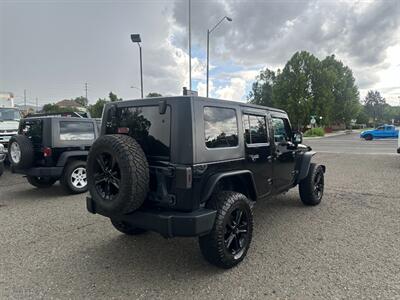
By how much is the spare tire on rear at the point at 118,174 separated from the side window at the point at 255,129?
1.48 metres

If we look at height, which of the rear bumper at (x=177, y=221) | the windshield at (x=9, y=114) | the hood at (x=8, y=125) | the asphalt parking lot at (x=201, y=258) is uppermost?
the windshield at (x=9, y=114)

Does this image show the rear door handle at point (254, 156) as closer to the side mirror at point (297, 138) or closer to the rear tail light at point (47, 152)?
the side mirror at point (297, 138)

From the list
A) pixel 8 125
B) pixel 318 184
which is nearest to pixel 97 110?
pixel 8 125

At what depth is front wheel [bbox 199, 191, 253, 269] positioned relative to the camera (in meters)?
3.01

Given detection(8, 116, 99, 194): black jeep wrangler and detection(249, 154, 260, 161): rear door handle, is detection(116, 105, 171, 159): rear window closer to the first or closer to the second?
detection(249, 154, 260, 161): rear door handle

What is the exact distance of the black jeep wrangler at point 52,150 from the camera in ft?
20.2

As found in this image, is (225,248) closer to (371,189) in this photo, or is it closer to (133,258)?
(133,258)

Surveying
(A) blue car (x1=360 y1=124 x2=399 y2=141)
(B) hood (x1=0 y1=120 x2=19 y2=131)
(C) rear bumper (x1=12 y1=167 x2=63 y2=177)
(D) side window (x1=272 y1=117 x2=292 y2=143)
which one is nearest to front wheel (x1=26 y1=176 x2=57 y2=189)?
(C) rear bumper (x1=12 y1=167 x2=63 y2=177)

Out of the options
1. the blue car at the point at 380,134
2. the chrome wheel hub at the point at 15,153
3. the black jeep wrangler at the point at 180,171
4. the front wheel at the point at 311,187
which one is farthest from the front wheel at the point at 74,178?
the blue car at the point at 380,134

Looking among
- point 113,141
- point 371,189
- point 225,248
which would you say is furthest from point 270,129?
point 371,189

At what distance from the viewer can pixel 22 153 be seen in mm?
6047

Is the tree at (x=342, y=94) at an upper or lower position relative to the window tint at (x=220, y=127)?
upper

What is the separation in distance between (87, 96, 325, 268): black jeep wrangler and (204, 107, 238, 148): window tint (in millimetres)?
12

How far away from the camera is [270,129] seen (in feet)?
14.2
